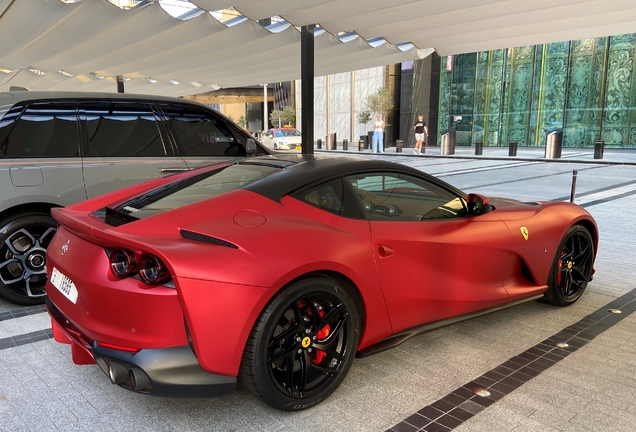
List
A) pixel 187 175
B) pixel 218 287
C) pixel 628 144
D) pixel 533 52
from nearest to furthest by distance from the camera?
pixel 218 287 < pixel 187 175 < pixel 628 144 < pixel 533 52

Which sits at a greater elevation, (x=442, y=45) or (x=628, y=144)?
(x=442, y=45)

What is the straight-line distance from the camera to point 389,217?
3.25 m

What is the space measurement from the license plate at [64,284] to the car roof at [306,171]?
111 cm

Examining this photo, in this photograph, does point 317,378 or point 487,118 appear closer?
point 317,378

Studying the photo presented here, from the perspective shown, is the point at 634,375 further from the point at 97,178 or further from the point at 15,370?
the point at 97,178

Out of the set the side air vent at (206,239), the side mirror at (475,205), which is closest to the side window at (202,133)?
the side mirror at (475,205)

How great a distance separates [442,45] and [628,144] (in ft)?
69.0

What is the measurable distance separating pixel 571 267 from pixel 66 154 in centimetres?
471

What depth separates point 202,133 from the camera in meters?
5.55

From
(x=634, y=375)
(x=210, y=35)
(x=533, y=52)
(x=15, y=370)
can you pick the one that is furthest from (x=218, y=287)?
(x=533, y=52)

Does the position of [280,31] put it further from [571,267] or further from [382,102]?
[382,102]

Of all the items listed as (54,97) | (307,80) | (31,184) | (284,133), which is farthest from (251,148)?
(284,133)

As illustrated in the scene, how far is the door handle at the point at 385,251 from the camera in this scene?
304 cm

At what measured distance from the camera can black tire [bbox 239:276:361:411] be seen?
2541 mm
